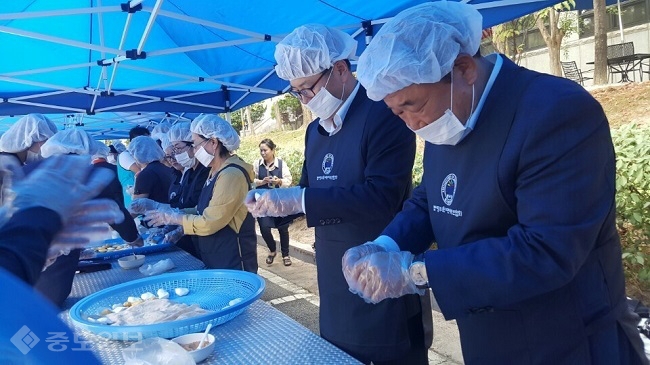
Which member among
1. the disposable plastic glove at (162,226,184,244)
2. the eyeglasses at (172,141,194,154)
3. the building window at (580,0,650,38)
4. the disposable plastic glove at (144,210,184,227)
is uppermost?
the building window at (580,0,650,38)

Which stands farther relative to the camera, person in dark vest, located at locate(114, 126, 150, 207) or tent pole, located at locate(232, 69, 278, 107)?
person in dark vest, located at locate(114, 126, 150, 207)

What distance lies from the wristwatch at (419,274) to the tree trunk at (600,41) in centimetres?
998

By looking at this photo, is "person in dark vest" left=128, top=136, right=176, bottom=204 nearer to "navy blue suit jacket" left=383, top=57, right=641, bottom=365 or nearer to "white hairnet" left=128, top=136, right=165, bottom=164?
"white hairnet" left=128, top=136, right=165, bottom=164

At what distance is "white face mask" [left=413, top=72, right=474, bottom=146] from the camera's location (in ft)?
4.13

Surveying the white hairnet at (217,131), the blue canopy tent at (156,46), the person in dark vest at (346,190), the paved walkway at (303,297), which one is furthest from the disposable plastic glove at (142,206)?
the person in dark vest at (346,190)

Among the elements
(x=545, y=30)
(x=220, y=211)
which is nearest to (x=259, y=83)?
(x=220, y=211)

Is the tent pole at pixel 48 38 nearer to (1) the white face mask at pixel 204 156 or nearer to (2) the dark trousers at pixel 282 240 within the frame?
(1) the white face mask at pixel 204 156

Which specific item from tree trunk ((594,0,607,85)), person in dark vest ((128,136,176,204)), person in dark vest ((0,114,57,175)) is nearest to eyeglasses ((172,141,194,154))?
person in dark vest ((128,136,176,204))

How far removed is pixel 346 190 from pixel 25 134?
90.1 inches

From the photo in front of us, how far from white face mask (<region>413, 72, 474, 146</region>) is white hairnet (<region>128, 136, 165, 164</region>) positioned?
402 centimetres

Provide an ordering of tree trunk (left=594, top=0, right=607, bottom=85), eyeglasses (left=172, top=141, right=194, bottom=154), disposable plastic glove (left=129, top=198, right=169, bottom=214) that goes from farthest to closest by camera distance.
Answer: tree trunk (left=594, top=0, right=607, bottom=85)
eyeglasses (left=172, top=141, right=194, bottom=154)
disposable plastic glove (left=129, top=198, right=169, bottom=214)

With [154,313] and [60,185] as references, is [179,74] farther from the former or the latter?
[60,185]

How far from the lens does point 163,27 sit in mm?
4516

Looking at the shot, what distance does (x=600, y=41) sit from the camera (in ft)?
33.2
